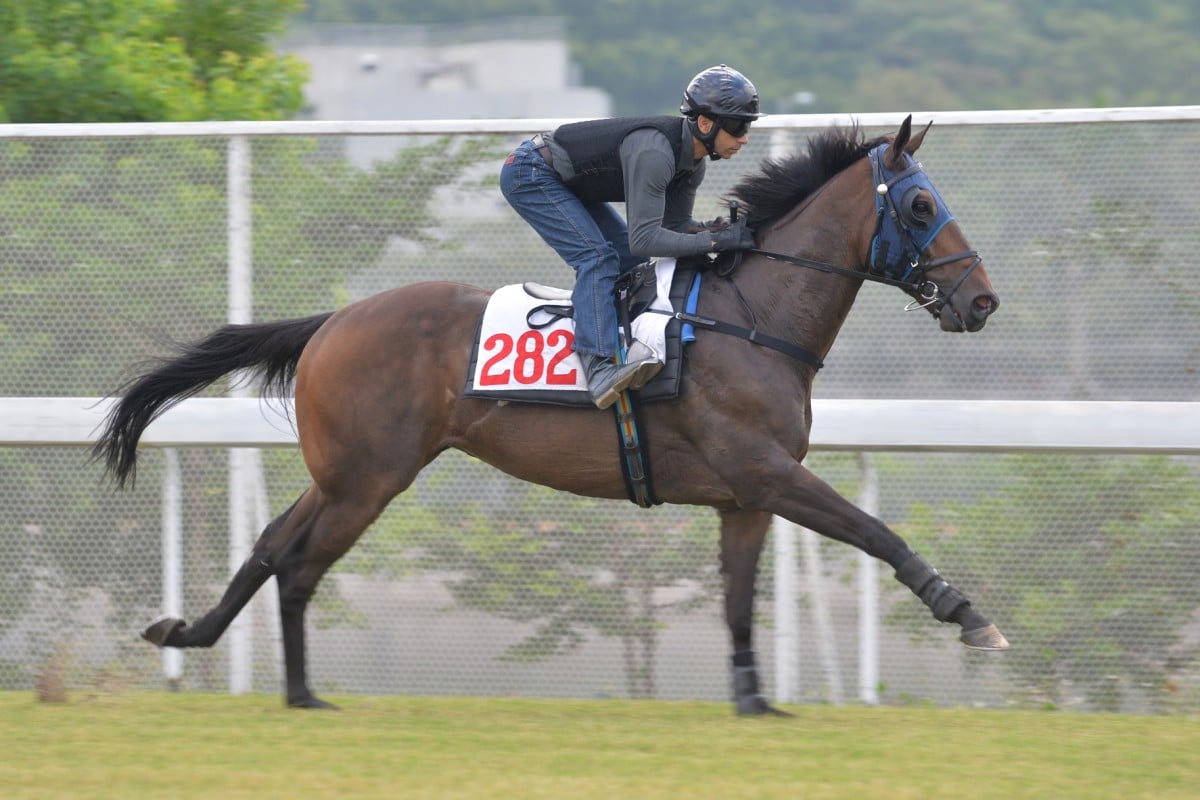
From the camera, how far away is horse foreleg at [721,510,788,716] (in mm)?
5695

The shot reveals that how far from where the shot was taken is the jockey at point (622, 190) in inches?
210

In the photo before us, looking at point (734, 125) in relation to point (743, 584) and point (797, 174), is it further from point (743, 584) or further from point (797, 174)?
point (743, 584)

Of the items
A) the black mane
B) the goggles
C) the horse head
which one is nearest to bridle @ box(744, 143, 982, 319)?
the horse head

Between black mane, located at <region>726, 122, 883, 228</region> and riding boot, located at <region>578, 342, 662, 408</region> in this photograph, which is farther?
black mane, located at <region>726, 122, 883, 228</region>

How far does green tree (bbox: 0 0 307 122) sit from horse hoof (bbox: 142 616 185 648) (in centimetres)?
350

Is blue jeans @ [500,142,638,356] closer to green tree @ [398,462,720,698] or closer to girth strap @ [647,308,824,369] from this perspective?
girth strap @ [647,308,824,369]

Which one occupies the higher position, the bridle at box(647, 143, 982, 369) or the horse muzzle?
the bridle at box(647, 143, 982, 369)

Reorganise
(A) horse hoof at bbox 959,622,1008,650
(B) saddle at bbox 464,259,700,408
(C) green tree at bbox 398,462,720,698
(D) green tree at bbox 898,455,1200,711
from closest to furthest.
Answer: (A) horse hoof at bbox 959,622,1008,650, (B) saddle at bbox 464,259,700,408, (D) green tree at bbox 898,455,1200,711, (C) green tree at bbox 398,462,720,698

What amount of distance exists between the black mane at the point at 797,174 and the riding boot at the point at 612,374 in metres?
0.77

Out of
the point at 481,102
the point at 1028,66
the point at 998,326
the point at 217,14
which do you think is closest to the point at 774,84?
the point at 1028,66

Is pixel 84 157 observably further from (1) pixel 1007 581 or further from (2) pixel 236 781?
(1) pixel 1007 581

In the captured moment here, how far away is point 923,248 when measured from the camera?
17.5 ft

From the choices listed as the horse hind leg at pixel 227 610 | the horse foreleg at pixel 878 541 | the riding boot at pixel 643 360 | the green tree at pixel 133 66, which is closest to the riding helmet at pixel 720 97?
the riding boot at pixel 643 360

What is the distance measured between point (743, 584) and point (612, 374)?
1.03 metres
